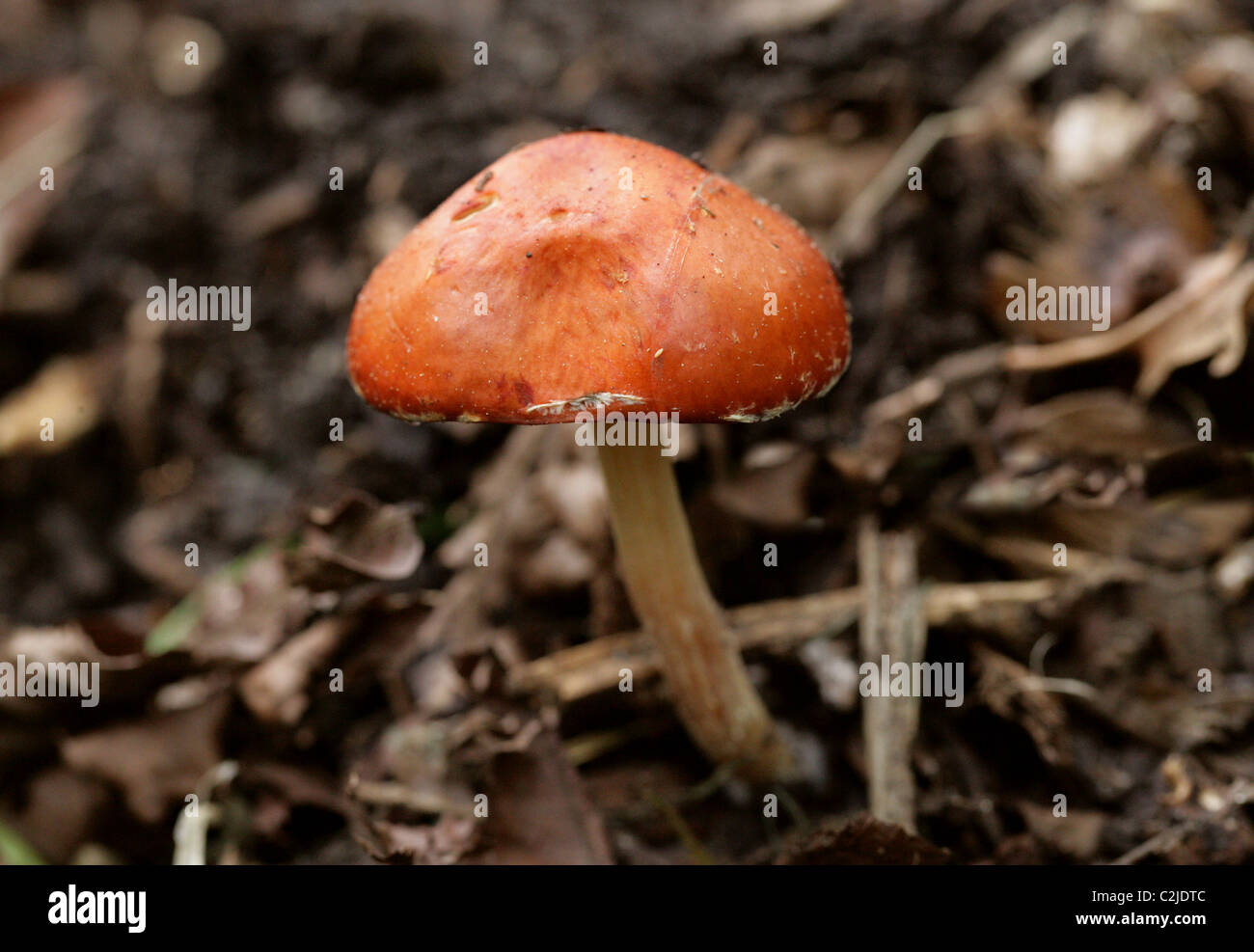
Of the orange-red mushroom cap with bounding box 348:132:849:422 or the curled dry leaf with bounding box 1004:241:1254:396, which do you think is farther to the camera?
the curled dry leaf with bounding box 1004:241:1254:396

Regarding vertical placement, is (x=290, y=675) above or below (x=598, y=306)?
below

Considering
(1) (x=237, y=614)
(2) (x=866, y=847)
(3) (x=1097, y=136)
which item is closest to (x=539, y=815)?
(2) (x=866, y=847)

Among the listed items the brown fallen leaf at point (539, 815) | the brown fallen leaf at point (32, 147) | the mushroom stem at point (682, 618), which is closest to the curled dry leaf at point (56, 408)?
the brown fallen leaf at point (32, 147)

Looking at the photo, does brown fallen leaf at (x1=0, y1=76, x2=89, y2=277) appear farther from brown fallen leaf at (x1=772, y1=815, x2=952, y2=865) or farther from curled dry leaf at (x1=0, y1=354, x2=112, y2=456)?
brown fallen leaf at (x1=772, y1=815, x2=952, y2=865)

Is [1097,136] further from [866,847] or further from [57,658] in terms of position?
[57,658]

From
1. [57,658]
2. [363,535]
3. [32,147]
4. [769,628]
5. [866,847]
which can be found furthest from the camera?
[32,147]

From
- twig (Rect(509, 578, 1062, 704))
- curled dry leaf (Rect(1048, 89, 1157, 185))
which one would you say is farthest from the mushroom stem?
curled dry leaf (Rect(1048, 89, 1157, 185))
